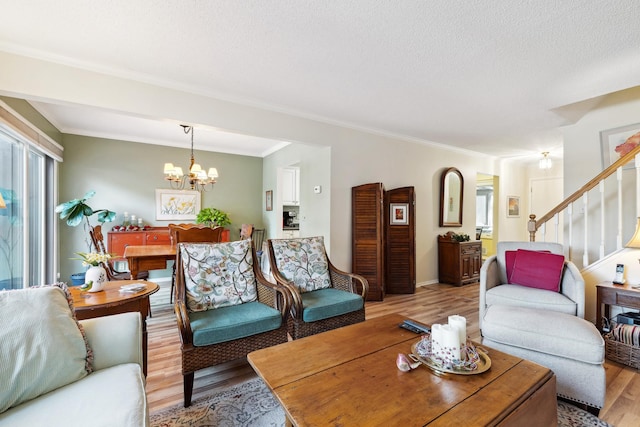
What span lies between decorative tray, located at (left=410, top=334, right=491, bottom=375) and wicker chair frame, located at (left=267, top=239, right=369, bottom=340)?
3.24 ft

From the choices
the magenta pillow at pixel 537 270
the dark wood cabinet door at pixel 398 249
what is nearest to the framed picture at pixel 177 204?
the dark wood cabinet door at pixel 398 249

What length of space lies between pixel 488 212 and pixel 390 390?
752 cm

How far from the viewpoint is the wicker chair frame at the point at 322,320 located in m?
2.23

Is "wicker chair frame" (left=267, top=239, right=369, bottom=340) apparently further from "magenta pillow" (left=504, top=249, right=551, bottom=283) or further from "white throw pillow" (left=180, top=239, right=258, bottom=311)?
"magenta pillow" (left=504, top=249, right=551, bottom=283)

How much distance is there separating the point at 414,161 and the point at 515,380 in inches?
160

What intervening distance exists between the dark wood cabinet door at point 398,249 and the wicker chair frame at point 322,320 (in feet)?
5.78

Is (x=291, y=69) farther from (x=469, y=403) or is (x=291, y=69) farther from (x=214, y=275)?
(x=469, y=403)

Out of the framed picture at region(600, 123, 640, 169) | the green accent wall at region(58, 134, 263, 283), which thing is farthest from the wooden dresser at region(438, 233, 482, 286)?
the green accent wall at region(58, 134, 263, 283)

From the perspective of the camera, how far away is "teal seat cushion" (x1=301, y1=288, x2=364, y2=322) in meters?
2.26

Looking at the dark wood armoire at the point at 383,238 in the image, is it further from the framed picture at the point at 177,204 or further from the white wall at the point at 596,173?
the framed picture at the point at 177,204

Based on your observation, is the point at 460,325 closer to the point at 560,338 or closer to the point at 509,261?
the point at 560,338

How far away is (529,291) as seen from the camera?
257 centimetres

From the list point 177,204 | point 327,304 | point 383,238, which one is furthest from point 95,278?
point 177,204

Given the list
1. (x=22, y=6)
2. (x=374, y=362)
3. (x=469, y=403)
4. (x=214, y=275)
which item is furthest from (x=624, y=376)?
(x=22, y=6)
